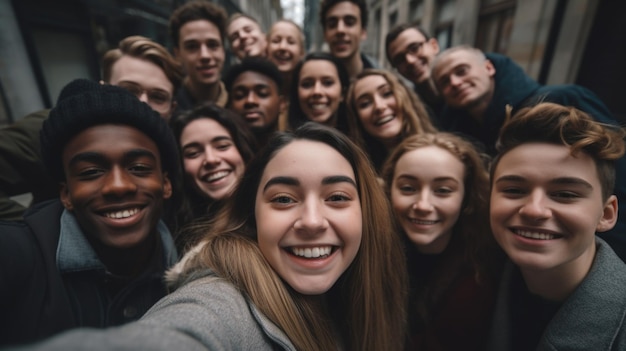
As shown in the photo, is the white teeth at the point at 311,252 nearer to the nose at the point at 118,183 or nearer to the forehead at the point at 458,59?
the nose at the point at 118,183

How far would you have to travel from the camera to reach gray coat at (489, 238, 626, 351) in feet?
4.22

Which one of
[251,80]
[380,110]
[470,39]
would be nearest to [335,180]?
[380,110]

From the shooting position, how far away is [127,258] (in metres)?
1.58

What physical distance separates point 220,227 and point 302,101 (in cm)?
201

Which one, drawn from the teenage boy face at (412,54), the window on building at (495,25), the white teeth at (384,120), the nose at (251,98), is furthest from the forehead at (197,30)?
the window on building at (495,25)

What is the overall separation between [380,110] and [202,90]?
7.16 ft

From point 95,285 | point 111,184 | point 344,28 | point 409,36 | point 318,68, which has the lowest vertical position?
point 95,285

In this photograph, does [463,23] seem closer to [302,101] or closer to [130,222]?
[302,101]

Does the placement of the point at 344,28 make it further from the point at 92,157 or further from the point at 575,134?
the point at 92,157

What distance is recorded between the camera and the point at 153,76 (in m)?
2.37

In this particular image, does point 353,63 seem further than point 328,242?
Yes

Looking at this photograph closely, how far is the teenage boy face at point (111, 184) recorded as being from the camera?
136cm

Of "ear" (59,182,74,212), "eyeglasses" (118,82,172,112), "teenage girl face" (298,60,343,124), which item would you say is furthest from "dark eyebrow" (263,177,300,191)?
"teenage girl face" (298,60,343,124)

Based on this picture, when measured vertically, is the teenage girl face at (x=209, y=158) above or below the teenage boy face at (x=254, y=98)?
below
